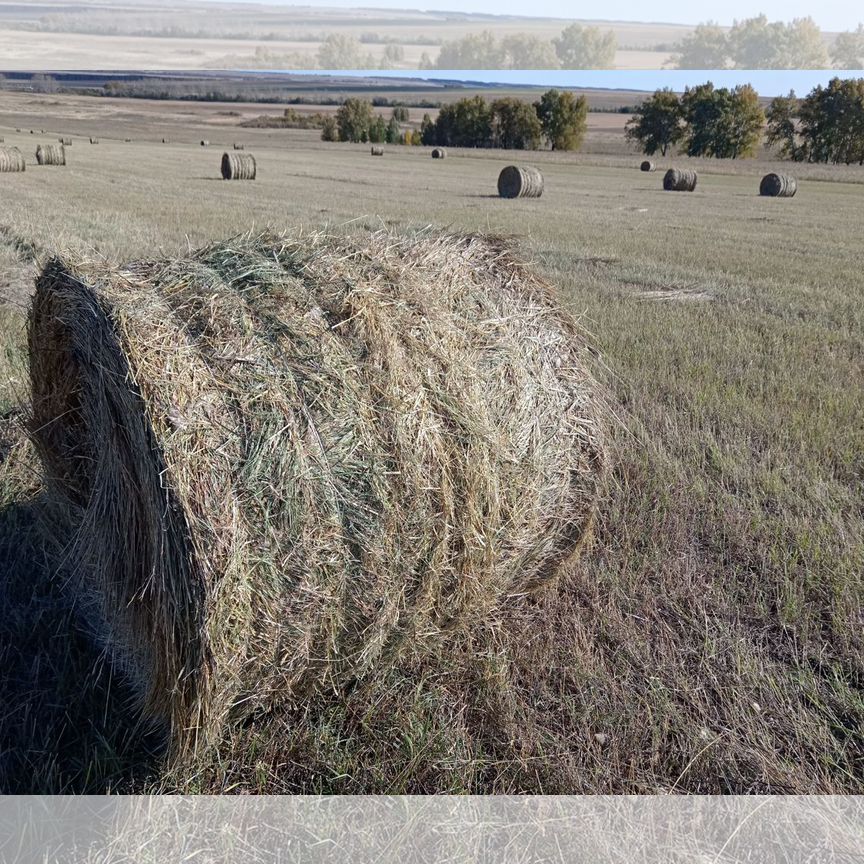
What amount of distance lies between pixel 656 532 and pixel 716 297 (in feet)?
23.2

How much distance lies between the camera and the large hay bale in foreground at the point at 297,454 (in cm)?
275

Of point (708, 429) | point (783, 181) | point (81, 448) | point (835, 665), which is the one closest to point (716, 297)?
point (708, 429)

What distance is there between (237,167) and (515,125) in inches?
2005

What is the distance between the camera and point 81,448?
3990 millimetres

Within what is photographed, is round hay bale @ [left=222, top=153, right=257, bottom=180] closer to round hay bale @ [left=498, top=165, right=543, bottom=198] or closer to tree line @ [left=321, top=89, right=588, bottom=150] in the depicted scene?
round hay bale @ [left=498, top=165, right=543, bottom=198]

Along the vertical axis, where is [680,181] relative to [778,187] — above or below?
below

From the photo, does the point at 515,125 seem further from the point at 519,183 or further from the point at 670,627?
the point at 670,627

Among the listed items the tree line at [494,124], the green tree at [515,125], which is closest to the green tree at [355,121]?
the tree line at [494,124]

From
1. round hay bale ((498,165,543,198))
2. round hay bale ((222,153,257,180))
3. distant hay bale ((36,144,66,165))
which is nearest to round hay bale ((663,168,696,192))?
round hay bale ((498,165,543,198))

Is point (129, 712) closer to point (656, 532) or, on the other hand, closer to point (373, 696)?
point (373, 696)

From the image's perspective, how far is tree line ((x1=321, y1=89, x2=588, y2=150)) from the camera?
245 ft

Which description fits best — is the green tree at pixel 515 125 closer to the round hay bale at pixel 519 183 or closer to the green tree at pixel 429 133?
the green tree at pixel 429 133

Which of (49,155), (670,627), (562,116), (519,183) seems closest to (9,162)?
(49,155)

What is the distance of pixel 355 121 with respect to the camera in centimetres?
7919
